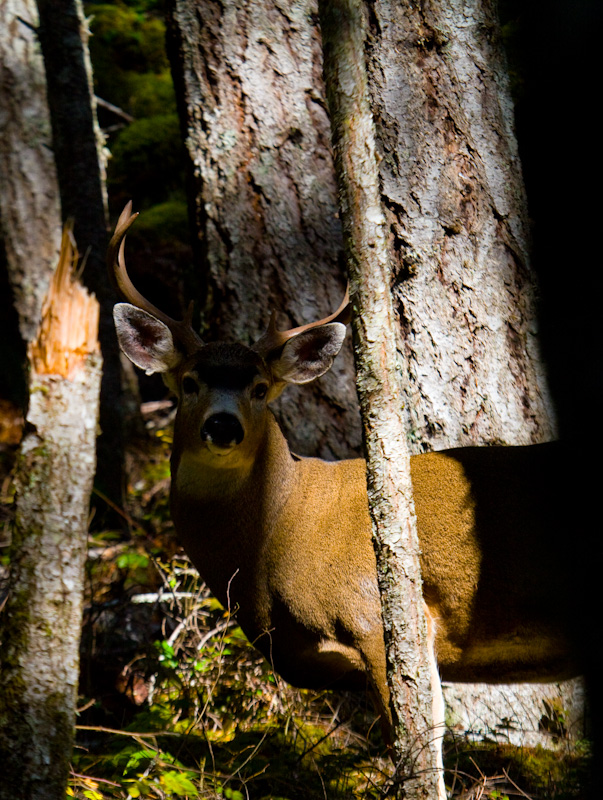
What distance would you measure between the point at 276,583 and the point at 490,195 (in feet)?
7.84

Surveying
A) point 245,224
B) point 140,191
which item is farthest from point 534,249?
point 140,191

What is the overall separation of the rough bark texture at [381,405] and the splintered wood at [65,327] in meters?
1.20

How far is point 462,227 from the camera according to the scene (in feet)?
13.5

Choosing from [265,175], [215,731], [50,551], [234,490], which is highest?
[265,175]

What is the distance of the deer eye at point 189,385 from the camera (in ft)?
13.4

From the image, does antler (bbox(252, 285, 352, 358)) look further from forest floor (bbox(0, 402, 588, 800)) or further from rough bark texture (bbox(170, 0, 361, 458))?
forest floor (bbox(0, 402, 588, 800))

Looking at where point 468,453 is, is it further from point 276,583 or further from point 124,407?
point 124,407

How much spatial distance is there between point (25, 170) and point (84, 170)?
62 cm

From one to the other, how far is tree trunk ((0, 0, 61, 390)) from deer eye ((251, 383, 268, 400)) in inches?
174

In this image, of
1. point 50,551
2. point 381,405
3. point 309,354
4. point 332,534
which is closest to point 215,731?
point 332,534

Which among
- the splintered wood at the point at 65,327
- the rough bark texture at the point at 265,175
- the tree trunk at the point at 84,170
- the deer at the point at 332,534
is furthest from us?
the tree trunk at the point at 84,170

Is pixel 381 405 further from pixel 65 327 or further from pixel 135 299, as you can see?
pixel 135 299

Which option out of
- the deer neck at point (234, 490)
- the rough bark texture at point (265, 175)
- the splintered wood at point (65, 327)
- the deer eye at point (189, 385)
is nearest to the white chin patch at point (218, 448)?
the deer neck at point (234, 490)

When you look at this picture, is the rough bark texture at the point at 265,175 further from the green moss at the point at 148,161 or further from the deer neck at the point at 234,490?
the green moss at the point at 148,161
